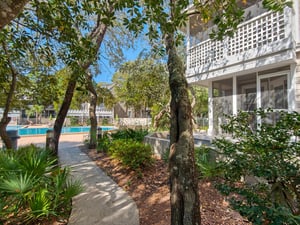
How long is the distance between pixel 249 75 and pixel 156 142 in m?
5.05

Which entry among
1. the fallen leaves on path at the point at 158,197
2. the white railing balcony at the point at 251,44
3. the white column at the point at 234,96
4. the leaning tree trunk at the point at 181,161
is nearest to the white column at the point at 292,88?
the white railing balcony at the point at 251,44

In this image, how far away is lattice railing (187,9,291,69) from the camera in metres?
6.53

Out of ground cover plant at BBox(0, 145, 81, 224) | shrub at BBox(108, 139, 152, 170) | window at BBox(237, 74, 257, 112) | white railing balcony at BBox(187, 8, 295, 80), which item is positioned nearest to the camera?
ground cover plant at BBox(0, 145, 81, 224)

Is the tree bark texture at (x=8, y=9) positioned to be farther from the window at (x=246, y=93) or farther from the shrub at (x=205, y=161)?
the window at (x=246, y=93)

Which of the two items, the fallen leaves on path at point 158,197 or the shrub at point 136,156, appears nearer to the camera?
the fallen leaves on path at point 158,197

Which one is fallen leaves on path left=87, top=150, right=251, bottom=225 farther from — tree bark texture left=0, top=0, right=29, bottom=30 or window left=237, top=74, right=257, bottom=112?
window left=237, top=74, right=257, bottom=112

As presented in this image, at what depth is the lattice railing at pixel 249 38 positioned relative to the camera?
6.53m

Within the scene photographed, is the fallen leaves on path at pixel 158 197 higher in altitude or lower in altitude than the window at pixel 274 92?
lower

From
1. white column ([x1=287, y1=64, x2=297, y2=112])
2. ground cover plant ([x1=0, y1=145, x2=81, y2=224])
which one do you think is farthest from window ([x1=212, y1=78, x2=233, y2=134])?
ground cover plant ([x1=0, y1=145, x2=81, y2=224])

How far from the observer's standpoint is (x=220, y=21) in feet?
9.89

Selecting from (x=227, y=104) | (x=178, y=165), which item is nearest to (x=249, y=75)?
(x=227, y=104)

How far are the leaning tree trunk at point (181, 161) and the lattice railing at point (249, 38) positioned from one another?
5.48 metres

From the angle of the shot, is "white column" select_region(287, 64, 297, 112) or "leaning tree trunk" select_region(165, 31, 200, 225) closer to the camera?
"leaning tree trunk" select_region(165, 31, 200, 225)

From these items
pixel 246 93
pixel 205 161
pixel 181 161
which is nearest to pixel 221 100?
pixel 246 93
